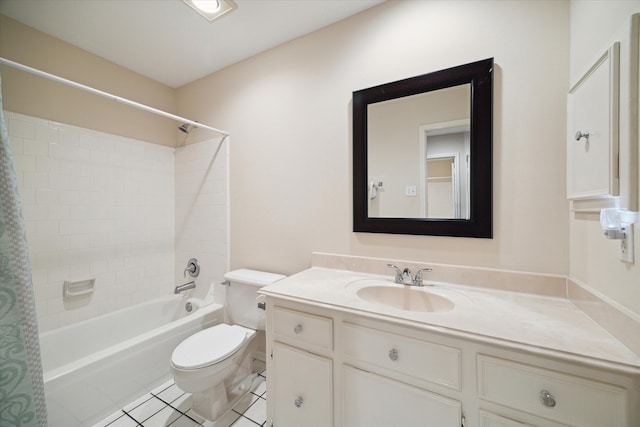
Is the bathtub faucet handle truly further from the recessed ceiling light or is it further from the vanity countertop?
the recessed ceiling light

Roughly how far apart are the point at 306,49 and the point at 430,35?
32.6 inches

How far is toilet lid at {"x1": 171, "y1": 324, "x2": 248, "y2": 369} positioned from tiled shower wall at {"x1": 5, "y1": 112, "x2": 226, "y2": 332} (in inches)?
30.4

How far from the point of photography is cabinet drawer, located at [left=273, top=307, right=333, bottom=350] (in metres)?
1.07

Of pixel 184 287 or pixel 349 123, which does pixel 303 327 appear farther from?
pixel 184 287

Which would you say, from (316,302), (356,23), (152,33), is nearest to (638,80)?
(316,302)

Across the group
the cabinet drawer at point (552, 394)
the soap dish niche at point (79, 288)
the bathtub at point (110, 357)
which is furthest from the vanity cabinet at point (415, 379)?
the soap dish niche at point (79, 288)

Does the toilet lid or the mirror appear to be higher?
the mirror

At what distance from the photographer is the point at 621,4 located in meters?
0.76

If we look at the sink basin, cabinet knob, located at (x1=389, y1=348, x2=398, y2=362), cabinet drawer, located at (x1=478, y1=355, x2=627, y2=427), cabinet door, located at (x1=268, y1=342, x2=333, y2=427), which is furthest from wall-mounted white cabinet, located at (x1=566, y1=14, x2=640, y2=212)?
cabinet door, located at (x1=268, y1=342, x2=333, y2=427)

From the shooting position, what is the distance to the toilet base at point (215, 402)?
1.44 m

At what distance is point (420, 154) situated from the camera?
1376 mm

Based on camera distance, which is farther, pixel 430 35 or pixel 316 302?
pixel 430 35

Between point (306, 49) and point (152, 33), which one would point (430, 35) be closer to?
point (306, 49)

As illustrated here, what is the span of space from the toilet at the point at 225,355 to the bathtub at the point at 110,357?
31cm
